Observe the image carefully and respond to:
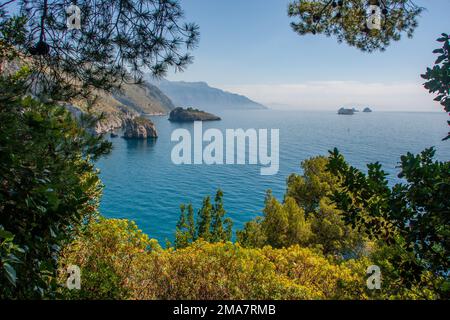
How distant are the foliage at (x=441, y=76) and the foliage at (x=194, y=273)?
407cm

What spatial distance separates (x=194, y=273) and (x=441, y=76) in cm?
618

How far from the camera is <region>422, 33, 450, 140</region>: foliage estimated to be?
10.4 feet

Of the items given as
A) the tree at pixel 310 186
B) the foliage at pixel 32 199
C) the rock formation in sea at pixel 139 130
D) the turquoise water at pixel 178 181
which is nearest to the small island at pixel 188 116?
the rock formation in sea at pixel 139 130

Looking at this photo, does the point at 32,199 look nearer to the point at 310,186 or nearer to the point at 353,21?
the point at 353,21

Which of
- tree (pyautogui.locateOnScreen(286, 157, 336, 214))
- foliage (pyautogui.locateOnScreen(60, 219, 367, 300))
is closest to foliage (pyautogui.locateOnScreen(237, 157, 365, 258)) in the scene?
tree (pyautogui.locateOnScreen(286, 157, 336, 214))

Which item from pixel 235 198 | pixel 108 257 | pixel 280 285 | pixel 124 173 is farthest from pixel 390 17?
pixel 124 173

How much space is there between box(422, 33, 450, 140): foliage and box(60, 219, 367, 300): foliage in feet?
13.4

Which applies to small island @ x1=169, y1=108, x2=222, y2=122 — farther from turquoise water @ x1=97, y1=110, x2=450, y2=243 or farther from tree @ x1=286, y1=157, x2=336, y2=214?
tree @ x1=286, y1=157, x2=336, y2=214

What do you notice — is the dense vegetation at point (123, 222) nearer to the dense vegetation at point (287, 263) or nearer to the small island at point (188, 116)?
the dense vegetation at point (287, 263)

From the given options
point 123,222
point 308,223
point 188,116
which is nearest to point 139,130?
point 188,116

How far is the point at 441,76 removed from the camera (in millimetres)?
3189
